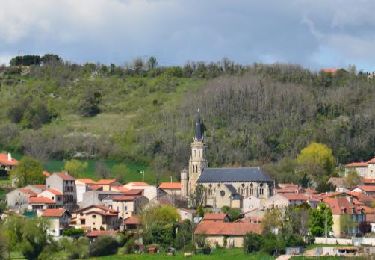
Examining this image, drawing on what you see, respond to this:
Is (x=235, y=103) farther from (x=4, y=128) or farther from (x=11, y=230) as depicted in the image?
(x=11, y=230)

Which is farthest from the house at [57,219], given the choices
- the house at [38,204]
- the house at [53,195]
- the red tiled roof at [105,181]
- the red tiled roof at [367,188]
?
the red tiled roof at [367,188]

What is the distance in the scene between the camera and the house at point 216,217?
7394 cm

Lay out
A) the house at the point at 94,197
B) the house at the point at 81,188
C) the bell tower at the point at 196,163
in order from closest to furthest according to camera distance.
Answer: the house at the point at 94,197, the house at the point at 81,188, the bell tower at the point at 196,163

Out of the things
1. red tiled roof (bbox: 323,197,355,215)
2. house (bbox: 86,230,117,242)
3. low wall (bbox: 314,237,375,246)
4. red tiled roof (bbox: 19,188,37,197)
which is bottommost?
low wall (bbox: 314,237,375,246)

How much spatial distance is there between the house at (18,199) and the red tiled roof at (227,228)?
50.4ft

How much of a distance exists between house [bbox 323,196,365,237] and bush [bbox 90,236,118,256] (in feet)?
44.9

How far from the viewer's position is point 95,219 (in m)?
77.4

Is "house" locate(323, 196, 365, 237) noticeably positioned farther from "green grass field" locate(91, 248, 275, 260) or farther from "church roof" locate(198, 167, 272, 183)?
"church roof" locate(198, 167, 272, 183)

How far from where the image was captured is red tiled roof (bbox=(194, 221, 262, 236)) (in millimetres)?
70562

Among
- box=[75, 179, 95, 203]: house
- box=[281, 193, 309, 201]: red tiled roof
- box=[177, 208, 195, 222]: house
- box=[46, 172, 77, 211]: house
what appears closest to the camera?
box=[177, 208, 195, 222]: house

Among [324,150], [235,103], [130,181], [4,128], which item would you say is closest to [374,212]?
[324,150]

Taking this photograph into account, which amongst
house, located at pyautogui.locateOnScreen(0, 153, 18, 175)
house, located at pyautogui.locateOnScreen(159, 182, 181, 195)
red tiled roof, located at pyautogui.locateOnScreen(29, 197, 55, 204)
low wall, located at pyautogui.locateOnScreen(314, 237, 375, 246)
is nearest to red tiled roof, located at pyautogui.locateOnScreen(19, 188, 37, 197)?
red tiled roof, located at pyautogui.locateOnScreen(29, 197, 55, 204)

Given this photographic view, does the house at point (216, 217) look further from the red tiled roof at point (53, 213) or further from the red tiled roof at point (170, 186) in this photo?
the red tiled roof at point (170, 186)

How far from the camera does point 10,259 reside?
6881 cm
